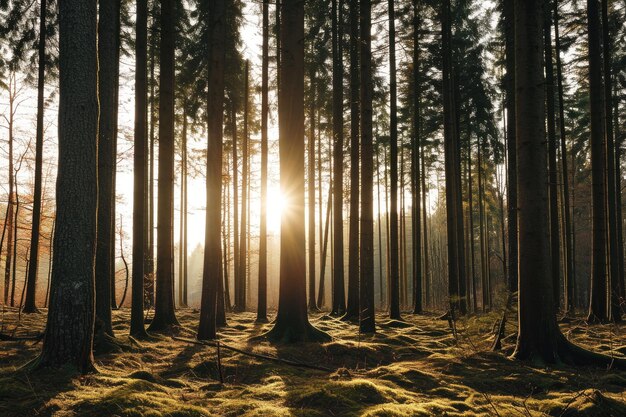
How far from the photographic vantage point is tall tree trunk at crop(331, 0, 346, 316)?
1611 centimetres

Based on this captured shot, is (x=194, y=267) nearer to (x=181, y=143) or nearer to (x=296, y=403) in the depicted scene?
(x=181, y=143)

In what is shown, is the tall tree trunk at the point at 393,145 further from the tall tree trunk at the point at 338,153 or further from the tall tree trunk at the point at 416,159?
the tall tree trunk at the point at 338,153

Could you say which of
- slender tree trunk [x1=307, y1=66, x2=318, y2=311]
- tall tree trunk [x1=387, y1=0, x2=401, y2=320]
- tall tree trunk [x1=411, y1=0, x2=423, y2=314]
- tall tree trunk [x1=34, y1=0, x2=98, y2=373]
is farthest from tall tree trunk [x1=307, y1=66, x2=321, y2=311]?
tall tree trunk [x1=34, y1=0, x2=98, y2=373]

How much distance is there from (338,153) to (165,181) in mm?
7157

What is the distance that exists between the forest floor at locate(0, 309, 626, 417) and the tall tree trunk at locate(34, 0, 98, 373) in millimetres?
419

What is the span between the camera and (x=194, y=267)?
132m

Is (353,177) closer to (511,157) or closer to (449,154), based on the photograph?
(449,154)

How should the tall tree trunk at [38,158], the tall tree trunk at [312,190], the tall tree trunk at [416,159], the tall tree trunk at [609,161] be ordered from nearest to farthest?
1. the tall tree trunk at [609,161]
2. the tall tree trunk at [38,158]
3. the tall tree trunk at [416,159]
4. the tall tree trunk at [312,190]

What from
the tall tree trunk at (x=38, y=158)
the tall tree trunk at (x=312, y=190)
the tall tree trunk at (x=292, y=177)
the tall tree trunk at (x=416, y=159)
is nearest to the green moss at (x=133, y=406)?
the tall tree trunk at (x=292, y=177)

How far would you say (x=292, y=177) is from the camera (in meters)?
10.1

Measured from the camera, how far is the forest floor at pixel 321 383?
4352 mm

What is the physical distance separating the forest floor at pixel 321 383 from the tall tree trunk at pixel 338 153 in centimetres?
735

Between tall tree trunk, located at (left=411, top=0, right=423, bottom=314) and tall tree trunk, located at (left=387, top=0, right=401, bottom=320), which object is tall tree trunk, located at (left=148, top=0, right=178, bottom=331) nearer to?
tall tree trunk, located at (left=387, top=0, right=401, bottom=320)

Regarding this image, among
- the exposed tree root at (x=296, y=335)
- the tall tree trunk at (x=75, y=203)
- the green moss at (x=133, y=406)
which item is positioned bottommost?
the exposed tree root at (x=296, y=335)
